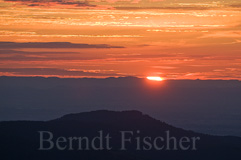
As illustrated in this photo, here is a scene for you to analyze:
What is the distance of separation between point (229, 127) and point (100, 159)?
5052 inches

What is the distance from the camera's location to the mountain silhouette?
71562 millimetres

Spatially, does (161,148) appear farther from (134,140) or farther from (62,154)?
(62,154)

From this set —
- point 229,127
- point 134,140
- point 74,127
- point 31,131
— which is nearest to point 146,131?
point 134,140

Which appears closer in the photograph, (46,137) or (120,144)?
(46,137)

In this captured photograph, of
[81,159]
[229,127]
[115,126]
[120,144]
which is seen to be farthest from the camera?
[229,127]

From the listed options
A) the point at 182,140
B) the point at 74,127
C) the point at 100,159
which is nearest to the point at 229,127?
the point at 182,140

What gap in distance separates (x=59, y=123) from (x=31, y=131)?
8.49 m

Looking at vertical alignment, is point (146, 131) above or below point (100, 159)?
A: above

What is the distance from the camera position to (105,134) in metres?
88.1

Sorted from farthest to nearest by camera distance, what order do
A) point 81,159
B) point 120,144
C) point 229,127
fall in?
point 229,127 → point 120,144 → point 81,159

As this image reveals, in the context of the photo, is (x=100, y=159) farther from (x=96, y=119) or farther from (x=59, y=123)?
(x=96, y=119)

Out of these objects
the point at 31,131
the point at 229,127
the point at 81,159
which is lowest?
the point at 81,159

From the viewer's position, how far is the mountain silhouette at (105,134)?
7156cm

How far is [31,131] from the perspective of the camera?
267ft
